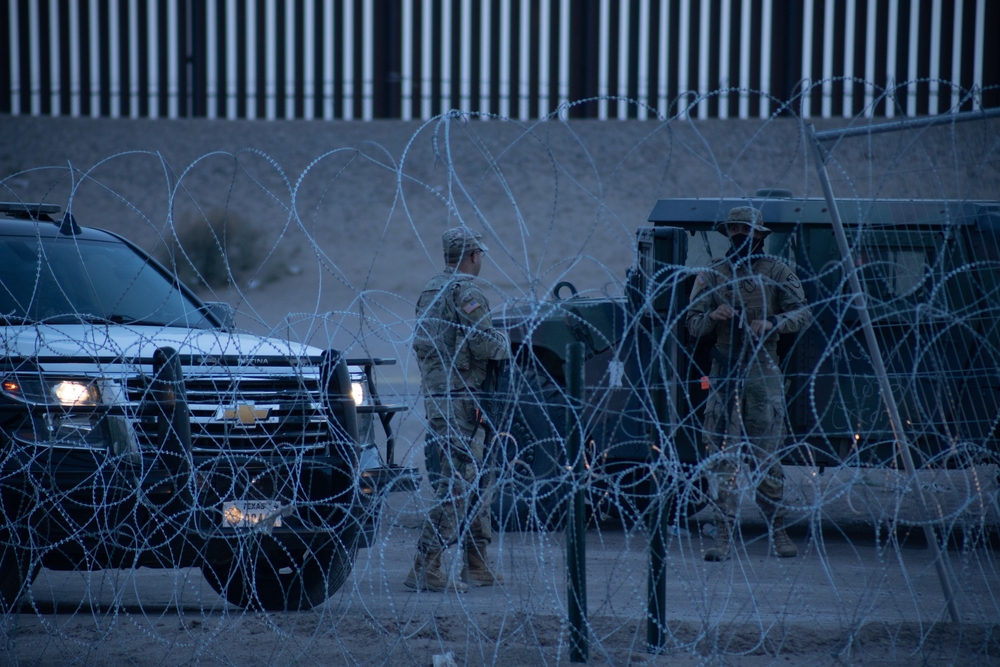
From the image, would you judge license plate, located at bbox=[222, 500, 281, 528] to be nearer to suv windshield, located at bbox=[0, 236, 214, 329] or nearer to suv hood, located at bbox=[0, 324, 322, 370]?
suv hood, located at bbox=[0, 324, 322, 370]

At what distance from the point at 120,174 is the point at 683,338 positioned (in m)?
31.6

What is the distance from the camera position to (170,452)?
3.93 m

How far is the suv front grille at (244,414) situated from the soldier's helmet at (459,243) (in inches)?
48.1

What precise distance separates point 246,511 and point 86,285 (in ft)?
6.28

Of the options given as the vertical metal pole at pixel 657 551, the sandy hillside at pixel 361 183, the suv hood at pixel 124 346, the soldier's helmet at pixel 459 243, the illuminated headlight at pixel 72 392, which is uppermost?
the sandy hillside at pixel 361 183

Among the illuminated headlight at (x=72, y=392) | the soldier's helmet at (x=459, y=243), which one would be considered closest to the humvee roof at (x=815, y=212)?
the soldier's helmet at (x=459, y=243)

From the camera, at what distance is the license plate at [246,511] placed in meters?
4.02

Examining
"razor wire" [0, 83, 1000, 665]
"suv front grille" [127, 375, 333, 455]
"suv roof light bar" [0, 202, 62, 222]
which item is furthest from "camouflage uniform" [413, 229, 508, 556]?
"suv roof light bar" [0, 202, 62, 222]

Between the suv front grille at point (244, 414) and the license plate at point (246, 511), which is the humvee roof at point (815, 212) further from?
the license plate at point (246, 511)

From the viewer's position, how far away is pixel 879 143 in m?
32.4

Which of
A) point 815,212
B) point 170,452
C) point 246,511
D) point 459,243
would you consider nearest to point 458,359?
point 459,243

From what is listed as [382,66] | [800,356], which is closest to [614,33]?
[382,66]

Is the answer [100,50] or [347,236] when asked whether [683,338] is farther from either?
[100,50]

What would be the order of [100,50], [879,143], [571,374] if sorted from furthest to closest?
[100,50] < [879,143] < [571,374]
